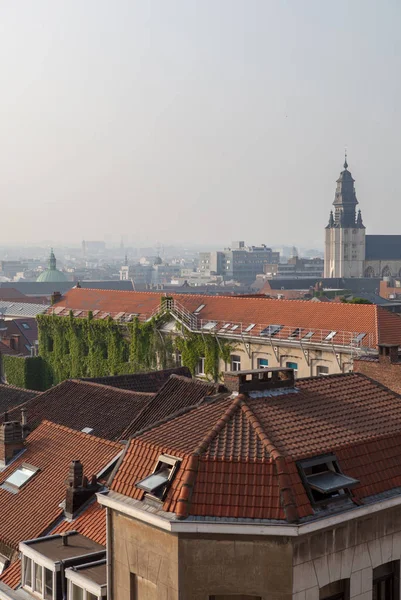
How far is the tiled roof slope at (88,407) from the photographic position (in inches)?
1331

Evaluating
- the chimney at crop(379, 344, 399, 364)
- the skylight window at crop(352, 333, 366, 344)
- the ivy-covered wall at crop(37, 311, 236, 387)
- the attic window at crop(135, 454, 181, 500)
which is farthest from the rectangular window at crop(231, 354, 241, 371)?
the attic window at crop(135, 454, 181, 500)

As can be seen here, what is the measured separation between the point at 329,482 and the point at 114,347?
195 ft

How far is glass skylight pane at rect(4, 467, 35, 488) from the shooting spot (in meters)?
27.3

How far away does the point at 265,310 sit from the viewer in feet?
221

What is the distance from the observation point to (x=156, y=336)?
235ft

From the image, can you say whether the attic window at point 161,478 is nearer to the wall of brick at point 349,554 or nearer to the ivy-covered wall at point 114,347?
the wall of brick at point 349,554

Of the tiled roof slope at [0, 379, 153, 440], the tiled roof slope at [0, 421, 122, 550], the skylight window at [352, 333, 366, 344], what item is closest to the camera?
the tiled roof slope at [0, 421, 122, 550]

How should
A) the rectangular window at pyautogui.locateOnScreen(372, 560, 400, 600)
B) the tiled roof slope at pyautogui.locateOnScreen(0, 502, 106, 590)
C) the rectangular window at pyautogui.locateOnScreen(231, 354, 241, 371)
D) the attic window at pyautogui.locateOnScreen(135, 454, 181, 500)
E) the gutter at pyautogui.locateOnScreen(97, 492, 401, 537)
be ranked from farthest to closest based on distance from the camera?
1. the rectangular window at pyautogui.locateOnScreen(231, 354, 241, 371)
2. the tiled roof slope at pyautogui.locateOnScreen(0, 502, 106, 590)
3. the rectangular window at pyautogui.locateOnScreen(372, 560, 400, 600)
4. the attic window at pyautogui.locateOnScreen(135, 454, 181, 500)
5. the gutter at pyautogui.locateOnScreen(97, 492, 401, 537)

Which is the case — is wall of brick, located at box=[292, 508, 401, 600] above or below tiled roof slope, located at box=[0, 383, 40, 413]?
above

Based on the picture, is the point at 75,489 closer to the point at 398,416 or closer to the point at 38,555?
the point at 38,555

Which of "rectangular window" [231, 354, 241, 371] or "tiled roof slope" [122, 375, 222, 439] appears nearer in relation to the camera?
"tiled roof slope" [122, 375, 222, 439]

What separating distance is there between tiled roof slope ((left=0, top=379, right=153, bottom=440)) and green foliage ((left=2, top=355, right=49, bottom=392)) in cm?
3687

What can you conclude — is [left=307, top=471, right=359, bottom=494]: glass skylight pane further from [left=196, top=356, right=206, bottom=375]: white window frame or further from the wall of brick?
[left=196, top=356, right=206, bottom=375]: white window frame

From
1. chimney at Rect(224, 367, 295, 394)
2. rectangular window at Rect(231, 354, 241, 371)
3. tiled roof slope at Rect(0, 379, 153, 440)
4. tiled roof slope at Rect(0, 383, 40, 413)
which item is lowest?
rectangular window at Rect(231, 354, 241, 371)
